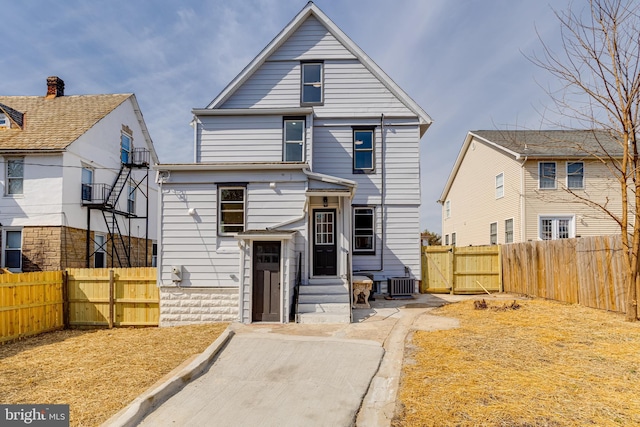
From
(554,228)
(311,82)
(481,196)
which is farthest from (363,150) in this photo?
(481,196)

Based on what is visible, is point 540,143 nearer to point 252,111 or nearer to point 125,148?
point 252,111

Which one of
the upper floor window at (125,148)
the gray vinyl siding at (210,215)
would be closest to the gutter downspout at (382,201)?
the gray vinyl siding at (210,215)

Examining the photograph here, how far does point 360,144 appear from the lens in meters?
14.5

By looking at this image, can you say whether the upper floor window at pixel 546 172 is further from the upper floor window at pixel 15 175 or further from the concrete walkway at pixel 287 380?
the upper floor window at pixel 15 175

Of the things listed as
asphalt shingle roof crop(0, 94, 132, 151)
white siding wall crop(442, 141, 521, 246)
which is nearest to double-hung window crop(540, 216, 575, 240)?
white siding wall crop(442, 141, 521, 246)

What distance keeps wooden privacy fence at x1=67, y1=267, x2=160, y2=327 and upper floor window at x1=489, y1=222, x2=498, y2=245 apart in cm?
1699

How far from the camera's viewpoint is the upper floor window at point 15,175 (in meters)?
15.8

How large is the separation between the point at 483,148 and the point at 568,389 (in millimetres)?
18989

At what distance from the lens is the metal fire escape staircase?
56.2ft

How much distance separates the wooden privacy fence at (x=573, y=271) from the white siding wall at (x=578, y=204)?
450 cm

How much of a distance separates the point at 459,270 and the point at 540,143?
30.5ft

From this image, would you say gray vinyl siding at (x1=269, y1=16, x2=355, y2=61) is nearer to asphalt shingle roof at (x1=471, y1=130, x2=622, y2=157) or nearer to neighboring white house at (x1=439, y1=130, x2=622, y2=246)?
asphalt shingle roof at (x1=471, y1=130, x2=622, y2=157)

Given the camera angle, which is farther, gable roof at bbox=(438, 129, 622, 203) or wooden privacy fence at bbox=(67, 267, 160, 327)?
gable roof at bbox=(438, 129, 622, 203)

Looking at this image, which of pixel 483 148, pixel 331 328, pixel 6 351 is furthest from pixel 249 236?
pixel 483 148
